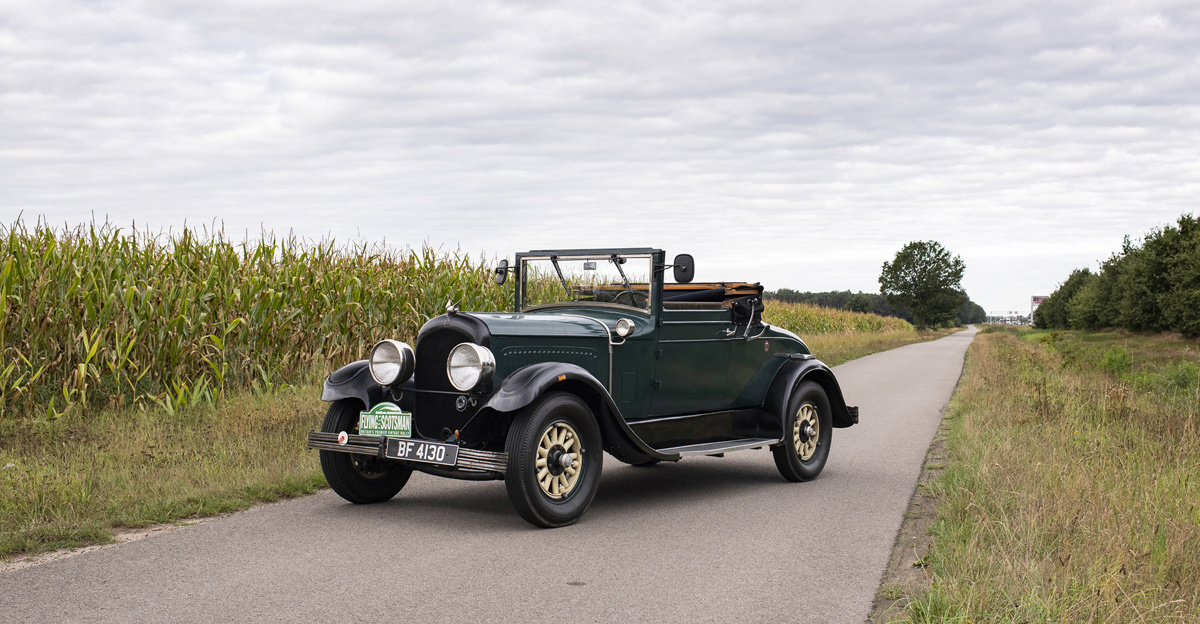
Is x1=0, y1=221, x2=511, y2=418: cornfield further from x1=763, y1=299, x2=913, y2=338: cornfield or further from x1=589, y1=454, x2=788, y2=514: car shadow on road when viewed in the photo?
x1=763, y1=299, x2=913, y2=338: cornfield

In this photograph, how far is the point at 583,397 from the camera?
21.9 feet

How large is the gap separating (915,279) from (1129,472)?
96.3 m

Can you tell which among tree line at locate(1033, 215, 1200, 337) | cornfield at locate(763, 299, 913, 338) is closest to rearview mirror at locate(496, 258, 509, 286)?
cornfield at locate(763, 299, 913, 338)

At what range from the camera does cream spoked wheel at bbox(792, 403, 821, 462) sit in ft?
27.3

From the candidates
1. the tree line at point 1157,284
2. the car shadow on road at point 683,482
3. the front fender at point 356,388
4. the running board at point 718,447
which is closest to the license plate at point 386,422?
the front fender at point 356,388

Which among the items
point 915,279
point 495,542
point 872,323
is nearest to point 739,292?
point 495,542

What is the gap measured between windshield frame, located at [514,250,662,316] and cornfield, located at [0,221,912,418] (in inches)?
157

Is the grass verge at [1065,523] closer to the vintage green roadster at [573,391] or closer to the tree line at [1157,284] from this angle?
the vintage green roadster at [573,391]

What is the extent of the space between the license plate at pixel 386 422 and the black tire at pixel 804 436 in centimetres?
327

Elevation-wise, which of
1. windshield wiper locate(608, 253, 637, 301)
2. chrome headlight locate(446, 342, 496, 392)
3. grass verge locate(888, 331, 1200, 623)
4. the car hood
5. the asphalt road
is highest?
windshield wiper locate(608, 253, 637, 301)

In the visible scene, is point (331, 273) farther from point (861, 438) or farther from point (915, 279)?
point (915, 279)

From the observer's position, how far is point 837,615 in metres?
4.35

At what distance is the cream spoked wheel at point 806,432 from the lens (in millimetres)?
8328

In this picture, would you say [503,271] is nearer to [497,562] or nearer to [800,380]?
[800,380]
